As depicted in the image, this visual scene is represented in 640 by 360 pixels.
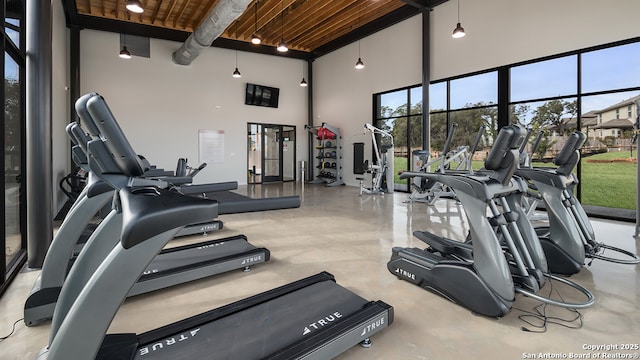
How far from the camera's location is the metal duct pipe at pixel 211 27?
20.4 ft

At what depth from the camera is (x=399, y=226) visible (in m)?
4.92

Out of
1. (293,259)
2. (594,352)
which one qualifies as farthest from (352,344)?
(293,259)

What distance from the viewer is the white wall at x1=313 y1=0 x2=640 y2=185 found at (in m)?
5.61

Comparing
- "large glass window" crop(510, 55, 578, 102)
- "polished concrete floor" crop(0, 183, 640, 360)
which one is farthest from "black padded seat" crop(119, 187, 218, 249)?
"large glass window" crop(510, 55, 578, 102)

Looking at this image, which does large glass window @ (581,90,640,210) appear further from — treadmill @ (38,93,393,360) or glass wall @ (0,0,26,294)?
glass wall @ (0,0,26,294)

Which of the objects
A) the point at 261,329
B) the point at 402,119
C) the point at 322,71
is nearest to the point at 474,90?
the point at 402,119

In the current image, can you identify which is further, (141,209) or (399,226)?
(399,226)

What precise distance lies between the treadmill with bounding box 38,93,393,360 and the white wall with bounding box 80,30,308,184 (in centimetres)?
880

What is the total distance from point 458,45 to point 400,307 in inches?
281

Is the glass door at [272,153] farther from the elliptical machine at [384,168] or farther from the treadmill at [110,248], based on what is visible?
the treadmill at [110,248]

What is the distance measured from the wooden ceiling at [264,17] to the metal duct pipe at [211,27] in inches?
31.6

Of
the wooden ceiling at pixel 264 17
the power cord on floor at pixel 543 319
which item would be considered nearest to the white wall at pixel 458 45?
the wooden ceiling at pixel 264 17

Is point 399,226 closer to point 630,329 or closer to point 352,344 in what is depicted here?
point 630,329

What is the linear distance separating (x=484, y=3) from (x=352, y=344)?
786 cm
